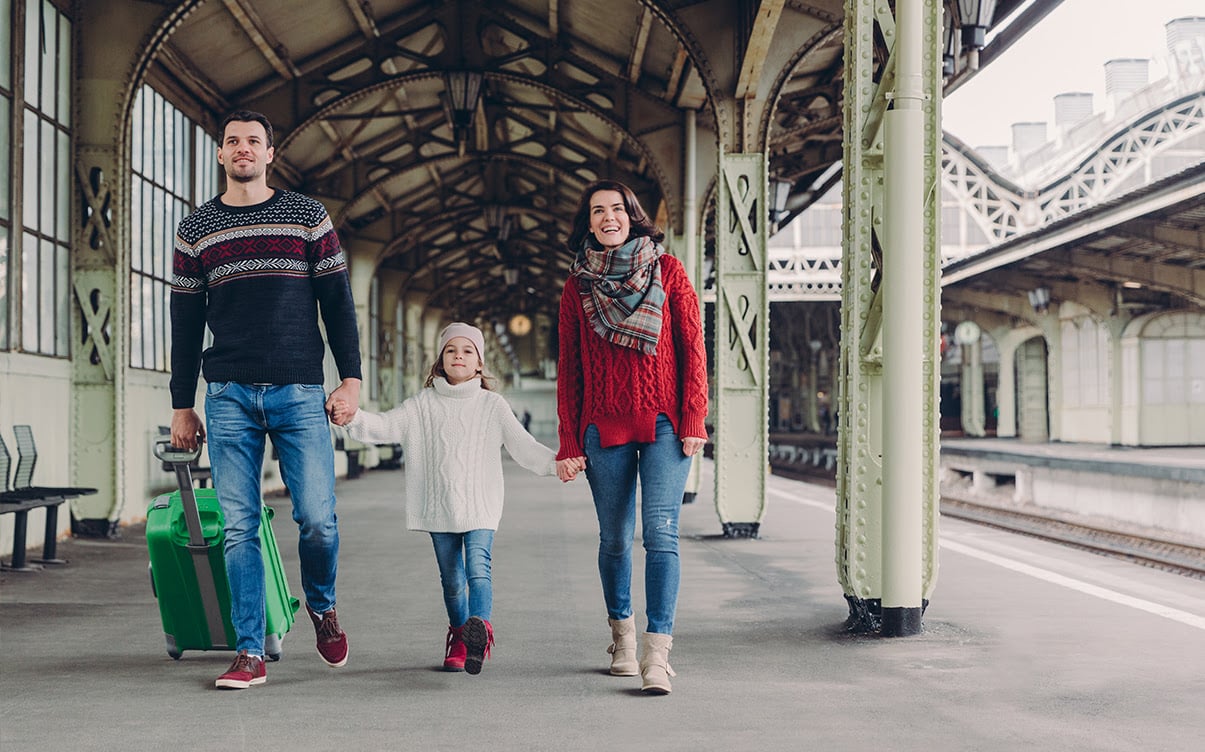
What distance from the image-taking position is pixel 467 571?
4.78 m

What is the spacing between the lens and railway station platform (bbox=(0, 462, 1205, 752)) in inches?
151

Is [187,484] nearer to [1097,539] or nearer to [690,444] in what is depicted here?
[690,444]

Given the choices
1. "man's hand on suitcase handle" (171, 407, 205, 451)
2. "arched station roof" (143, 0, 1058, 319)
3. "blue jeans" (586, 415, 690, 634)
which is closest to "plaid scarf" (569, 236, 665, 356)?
Result: "blue jeans" (586, 415, 690, 634)

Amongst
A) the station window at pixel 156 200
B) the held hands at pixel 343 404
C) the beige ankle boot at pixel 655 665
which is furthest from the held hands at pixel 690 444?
the station window at pixel 156 200

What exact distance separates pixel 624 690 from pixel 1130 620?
2924mm

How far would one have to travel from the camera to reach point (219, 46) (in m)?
14.3

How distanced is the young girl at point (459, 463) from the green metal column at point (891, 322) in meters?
1.76

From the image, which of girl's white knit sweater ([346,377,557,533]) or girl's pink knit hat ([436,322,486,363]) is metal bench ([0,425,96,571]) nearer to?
girl's white knit sweater ([346,377,557,533])

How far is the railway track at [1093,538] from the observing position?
12.8m

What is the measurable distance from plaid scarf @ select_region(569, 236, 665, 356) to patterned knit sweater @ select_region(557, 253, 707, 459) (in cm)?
6

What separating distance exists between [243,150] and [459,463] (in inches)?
55.4

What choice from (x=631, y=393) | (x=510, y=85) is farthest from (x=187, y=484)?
(x=510, y=85)

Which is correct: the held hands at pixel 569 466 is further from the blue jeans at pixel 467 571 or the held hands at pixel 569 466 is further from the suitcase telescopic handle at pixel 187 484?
the suitcase telescopic handle at pixel 187 484

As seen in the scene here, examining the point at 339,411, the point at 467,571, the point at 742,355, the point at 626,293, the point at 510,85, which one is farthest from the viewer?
the point at 510,85
